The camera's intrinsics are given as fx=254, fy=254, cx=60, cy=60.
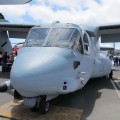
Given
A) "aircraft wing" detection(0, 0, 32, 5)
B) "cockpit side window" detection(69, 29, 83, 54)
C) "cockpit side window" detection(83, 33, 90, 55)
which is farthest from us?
"aircraft wing" detection(0, 0, 32, 5)

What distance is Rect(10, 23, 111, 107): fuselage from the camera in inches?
235

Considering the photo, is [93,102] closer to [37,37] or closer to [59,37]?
[59,37]

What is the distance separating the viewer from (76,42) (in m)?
7.86

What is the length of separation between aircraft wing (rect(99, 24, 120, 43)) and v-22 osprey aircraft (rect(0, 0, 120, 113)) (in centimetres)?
413

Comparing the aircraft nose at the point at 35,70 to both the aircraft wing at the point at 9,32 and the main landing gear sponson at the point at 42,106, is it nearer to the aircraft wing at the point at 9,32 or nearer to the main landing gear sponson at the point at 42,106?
the main landing gear sponson at the point at 42,106

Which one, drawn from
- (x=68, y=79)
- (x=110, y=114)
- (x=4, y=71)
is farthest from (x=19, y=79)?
(x=4, y=71)

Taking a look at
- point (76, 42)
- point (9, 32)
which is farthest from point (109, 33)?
Result: point (9, 32)

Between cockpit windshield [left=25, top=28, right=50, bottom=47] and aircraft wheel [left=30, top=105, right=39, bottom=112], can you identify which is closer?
aircraft wheel [left=30, top=105, right=39, bottom=112]

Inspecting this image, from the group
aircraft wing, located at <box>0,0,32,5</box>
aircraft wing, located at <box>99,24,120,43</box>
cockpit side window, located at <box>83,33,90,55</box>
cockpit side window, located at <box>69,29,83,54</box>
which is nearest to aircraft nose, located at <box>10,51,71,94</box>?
cockpit side window, located at <box>69,29,83,54</box>

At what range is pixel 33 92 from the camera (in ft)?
19.7

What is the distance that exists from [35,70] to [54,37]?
1.90m

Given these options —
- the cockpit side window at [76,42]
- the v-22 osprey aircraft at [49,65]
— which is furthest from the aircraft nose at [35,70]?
the cockpit side window at [76,42]

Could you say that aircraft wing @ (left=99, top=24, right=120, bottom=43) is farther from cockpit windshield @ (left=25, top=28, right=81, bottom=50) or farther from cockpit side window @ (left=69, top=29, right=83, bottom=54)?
cockpit windshield @ (left=25, top=28, right=81, bottom=50)

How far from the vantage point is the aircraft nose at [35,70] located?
19.4 ft
